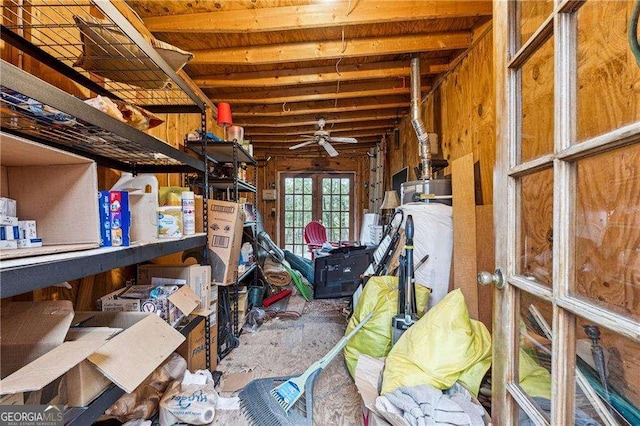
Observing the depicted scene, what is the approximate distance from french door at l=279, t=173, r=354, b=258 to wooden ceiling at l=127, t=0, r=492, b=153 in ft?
8.55

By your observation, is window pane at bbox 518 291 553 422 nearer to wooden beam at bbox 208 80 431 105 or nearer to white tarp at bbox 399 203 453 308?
white tarp at bbox 399 203 453 308

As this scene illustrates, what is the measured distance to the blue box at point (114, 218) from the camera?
1023 mm

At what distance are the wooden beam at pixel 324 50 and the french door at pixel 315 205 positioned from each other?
12.6ft

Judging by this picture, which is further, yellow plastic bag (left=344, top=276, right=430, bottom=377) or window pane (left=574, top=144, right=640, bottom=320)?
yellow plastic bag (left=344, top=276, right=430, bottom=377)

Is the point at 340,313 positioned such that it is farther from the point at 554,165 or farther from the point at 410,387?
the point at 554,165

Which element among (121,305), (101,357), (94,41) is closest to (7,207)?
(101,357)

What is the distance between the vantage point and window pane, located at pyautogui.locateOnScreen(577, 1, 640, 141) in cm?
69

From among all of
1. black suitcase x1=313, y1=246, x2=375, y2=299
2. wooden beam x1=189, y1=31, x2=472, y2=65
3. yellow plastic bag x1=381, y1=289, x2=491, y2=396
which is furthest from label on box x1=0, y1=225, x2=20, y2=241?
black suitcase x1=313, y1=246, x2=375, y2=299

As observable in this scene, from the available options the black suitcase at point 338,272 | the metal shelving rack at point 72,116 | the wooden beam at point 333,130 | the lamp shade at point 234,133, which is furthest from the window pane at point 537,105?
the wooden beam at point 333,130

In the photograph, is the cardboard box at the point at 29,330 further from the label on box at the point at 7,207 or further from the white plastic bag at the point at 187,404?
the white plastic bag at the point at 187,404

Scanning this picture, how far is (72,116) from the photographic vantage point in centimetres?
85

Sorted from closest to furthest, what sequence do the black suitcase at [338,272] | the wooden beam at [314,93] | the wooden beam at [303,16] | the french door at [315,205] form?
the wooden beam at [303,16]
the wooden beam at [314,93]
the black suitcase at [338,272]
the french door at [315,205]

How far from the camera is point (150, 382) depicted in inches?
54.2

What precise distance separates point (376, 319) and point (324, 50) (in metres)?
2.21
